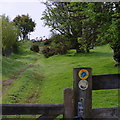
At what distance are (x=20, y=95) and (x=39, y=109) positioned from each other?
5.09m

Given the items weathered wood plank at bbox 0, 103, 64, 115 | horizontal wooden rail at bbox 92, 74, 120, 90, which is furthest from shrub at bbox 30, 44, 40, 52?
weathered wood plank at bbox 0, 103, 64, 115

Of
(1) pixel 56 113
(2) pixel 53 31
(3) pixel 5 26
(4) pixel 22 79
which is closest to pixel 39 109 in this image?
(1) pixel 56 113

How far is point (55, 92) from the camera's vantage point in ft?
27.4

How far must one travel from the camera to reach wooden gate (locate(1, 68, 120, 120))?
8.73 feet

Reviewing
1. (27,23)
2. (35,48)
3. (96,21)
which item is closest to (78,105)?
(96,21)

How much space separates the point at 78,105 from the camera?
9.04ft

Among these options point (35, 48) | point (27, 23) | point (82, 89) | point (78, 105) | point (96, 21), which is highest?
point (27, 23)

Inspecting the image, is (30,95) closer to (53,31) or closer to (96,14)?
(96,14)

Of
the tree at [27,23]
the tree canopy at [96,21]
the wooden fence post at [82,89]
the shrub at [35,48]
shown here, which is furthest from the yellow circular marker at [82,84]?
the shrub at [35,48]

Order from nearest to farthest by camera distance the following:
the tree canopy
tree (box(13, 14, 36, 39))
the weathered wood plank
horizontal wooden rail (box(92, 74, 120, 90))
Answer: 1. the weathered wood plank
2. horizontal wooden rail (box(92, 74, 120, 90))
3. the tree canopy
4. tree (box(13, 14, 36, 39))

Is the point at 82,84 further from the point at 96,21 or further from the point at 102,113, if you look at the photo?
the point at 96,21

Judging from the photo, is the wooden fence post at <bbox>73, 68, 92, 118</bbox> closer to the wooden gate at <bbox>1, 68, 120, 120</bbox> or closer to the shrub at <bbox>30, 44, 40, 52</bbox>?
the wooden gate at <bbox>1, 68, 120, 120</bbox>

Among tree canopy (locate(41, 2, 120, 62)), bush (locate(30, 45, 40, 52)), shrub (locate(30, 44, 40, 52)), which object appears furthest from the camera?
bush (locate(30, 45, 40, 52))

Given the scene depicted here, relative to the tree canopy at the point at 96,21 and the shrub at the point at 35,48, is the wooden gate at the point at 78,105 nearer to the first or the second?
the tree canopy at the point at 96,21
